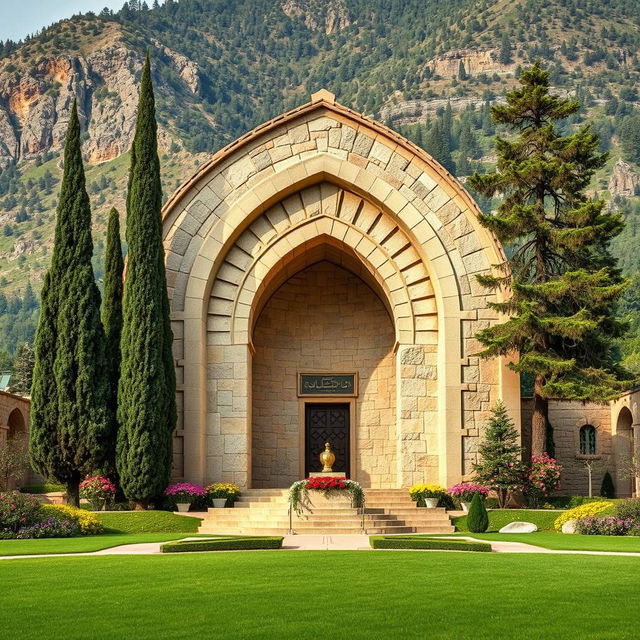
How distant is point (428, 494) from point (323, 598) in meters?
16.0

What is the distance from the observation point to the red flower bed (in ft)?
84.2

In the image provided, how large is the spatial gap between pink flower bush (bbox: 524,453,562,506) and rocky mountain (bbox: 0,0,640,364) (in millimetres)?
105875

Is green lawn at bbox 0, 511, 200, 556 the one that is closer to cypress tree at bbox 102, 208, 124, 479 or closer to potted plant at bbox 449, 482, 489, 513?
cypress tree at bbox 102, 208, 124, 479

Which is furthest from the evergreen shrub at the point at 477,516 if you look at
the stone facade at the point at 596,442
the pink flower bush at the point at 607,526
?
the stone facade at the point at 596,442

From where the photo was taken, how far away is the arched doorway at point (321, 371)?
108 ft

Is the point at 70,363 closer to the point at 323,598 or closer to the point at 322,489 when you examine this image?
the point at 322,489

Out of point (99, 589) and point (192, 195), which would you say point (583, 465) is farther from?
point (99, 589)

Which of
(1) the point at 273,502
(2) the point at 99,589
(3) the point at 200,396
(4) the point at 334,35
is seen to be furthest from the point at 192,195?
(4) the point at 334,35

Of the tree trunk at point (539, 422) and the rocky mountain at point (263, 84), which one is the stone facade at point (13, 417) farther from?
the rocky mountain at point (263, 84)

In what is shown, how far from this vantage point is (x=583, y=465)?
33.9 metres

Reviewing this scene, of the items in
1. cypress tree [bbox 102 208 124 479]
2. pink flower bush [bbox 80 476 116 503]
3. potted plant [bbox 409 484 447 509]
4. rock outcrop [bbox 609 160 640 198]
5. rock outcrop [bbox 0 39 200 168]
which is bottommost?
potted plant [bbox 409 484 447 509]

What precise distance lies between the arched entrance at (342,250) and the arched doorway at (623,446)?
614 centimetres

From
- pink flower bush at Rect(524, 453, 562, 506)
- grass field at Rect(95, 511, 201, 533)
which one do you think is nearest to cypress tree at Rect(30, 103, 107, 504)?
grass field at Rect(95, 511, 201, 533)

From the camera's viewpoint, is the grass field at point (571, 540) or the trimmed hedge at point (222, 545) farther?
the grass field at point (571, 540)
